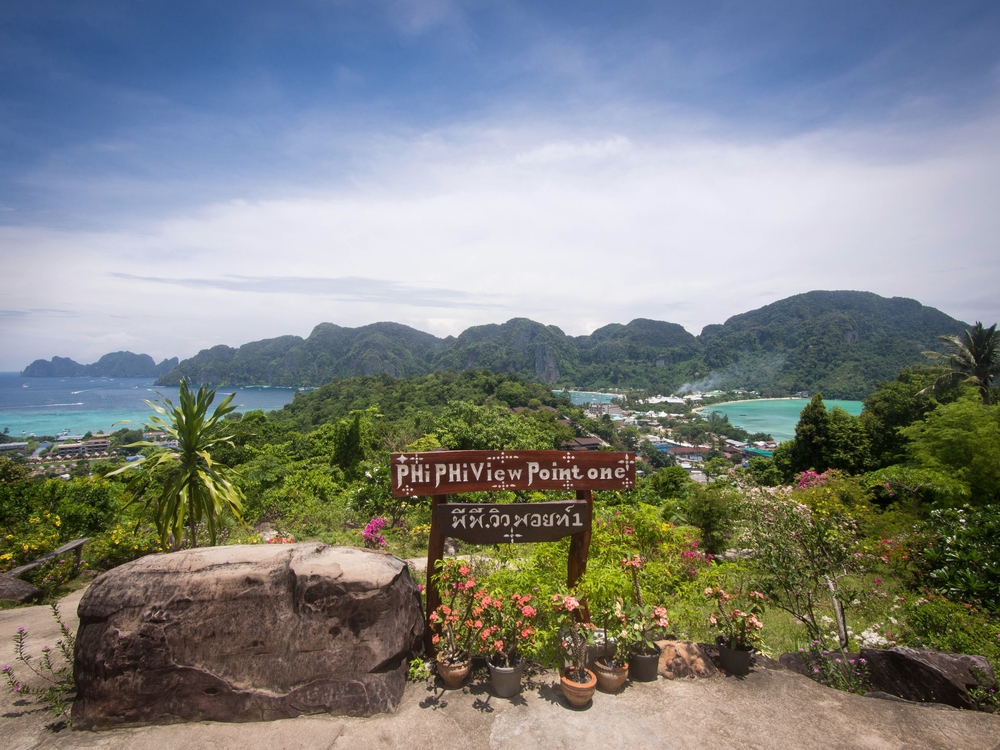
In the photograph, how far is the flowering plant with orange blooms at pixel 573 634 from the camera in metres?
3.94

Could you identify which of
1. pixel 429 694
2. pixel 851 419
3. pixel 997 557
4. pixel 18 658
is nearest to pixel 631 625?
pixel 429 694

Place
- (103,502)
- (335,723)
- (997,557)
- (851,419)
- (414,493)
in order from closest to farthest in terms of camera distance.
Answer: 1. (335,723)
2. (414,493)
3. (997,557)
4. (103,502)
5. (851,419)

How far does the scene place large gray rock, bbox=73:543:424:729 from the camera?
365cm

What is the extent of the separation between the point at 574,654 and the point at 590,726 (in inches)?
20.0

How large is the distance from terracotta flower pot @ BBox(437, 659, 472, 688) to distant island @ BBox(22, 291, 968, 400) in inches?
4149

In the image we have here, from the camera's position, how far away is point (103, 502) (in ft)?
29.7

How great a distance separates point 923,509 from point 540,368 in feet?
454

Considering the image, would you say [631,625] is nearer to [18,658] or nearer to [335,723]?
[335,723]

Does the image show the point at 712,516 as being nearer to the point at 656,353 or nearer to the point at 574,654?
the point at 574,654

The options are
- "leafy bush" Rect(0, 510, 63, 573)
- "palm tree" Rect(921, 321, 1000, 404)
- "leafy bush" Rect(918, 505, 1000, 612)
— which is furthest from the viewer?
"palm tree" Rect(921, 321, 1000, 404)

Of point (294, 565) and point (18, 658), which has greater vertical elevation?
point (294, 565)

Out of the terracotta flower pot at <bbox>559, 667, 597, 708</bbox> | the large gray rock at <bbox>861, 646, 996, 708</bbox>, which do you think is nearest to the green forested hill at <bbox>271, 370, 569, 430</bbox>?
the terracotta flower pot at <bbox>559, 667, 597, 708</bbox>

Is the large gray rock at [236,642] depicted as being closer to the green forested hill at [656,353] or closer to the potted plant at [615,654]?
the potted plant at [615,654]

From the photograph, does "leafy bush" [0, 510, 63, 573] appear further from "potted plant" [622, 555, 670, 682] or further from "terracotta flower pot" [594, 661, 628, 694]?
"potted plant" [622, 555, 670, 682]
